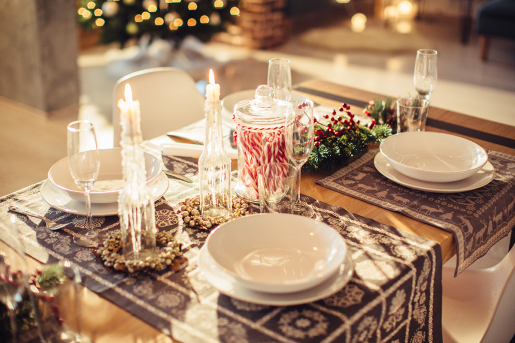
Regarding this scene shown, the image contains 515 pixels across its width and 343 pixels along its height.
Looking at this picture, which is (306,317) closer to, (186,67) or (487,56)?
(186,67)

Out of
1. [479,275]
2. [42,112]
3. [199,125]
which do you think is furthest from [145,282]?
[42,112]

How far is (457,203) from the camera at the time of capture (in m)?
1.14

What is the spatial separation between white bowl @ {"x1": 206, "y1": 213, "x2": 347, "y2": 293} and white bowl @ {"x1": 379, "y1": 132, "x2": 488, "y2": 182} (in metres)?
0.40

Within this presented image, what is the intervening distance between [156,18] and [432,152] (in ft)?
10.7

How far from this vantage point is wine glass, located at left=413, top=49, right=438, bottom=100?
146 centimetres

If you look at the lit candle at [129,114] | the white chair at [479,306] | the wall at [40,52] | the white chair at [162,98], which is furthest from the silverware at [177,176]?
the wall at [40,52]

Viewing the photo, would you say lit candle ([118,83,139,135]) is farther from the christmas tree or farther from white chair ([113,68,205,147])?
the christmas tree

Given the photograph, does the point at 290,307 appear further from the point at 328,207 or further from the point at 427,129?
the point at 427,129

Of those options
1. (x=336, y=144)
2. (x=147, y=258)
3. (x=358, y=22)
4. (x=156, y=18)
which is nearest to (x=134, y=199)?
(x=147, y=258)

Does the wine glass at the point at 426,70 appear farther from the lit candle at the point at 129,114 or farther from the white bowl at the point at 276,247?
the lit candle at the point at 129,114

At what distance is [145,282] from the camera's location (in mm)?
874

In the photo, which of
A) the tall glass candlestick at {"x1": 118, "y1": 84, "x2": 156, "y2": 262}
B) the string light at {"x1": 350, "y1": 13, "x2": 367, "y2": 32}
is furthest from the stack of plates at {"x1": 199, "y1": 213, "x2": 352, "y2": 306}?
the string light at {"x1": 350, "y1": 13, "x2": 367, "y2": 32}

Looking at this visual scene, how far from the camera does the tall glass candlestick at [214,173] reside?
103 centimetres

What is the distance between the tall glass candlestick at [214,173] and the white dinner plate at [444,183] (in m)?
0.42
